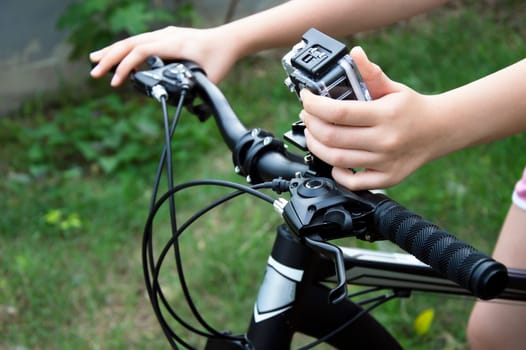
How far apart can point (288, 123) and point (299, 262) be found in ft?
7.07

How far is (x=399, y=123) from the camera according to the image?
29.9 inches

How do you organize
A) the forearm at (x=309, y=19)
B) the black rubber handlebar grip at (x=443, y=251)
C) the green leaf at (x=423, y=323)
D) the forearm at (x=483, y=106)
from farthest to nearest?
1. the green leaf at (x=423, y=323)
2. the forearm at (x=309, y=19)
3. the forearm at (x=483, y=106)
4. the black rubber handlebar grip at (x=443, y=251)

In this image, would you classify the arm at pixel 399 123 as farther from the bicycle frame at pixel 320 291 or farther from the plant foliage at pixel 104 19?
the plant foliage at pixel 104 19

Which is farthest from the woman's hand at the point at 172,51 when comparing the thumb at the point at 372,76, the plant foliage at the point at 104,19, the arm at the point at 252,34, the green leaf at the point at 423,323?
the plant foliage at the point at 104,19

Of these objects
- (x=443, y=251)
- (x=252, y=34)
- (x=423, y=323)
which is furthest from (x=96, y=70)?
(x=423, y=323)

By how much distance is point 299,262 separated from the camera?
3.21ft

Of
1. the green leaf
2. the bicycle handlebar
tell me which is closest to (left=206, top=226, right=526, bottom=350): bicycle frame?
the bicycle handlebar

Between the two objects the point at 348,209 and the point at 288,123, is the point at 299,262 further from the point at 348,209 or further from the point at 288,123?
the point at 288,123

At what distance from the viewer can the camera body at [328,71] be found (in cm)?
75

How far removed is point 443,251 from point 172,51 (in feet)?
2.02

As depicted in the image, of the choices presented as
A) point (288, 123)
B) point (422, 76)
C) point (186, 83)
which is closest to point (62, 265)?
point (288, 123)

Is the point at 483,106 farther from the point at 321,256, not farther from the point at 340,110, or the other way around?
the point at 321,256

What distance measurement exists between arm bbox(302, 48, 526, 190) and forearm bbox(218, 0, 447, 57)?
0.38 metres

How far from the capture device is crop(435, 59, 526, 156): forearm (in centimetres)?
79
